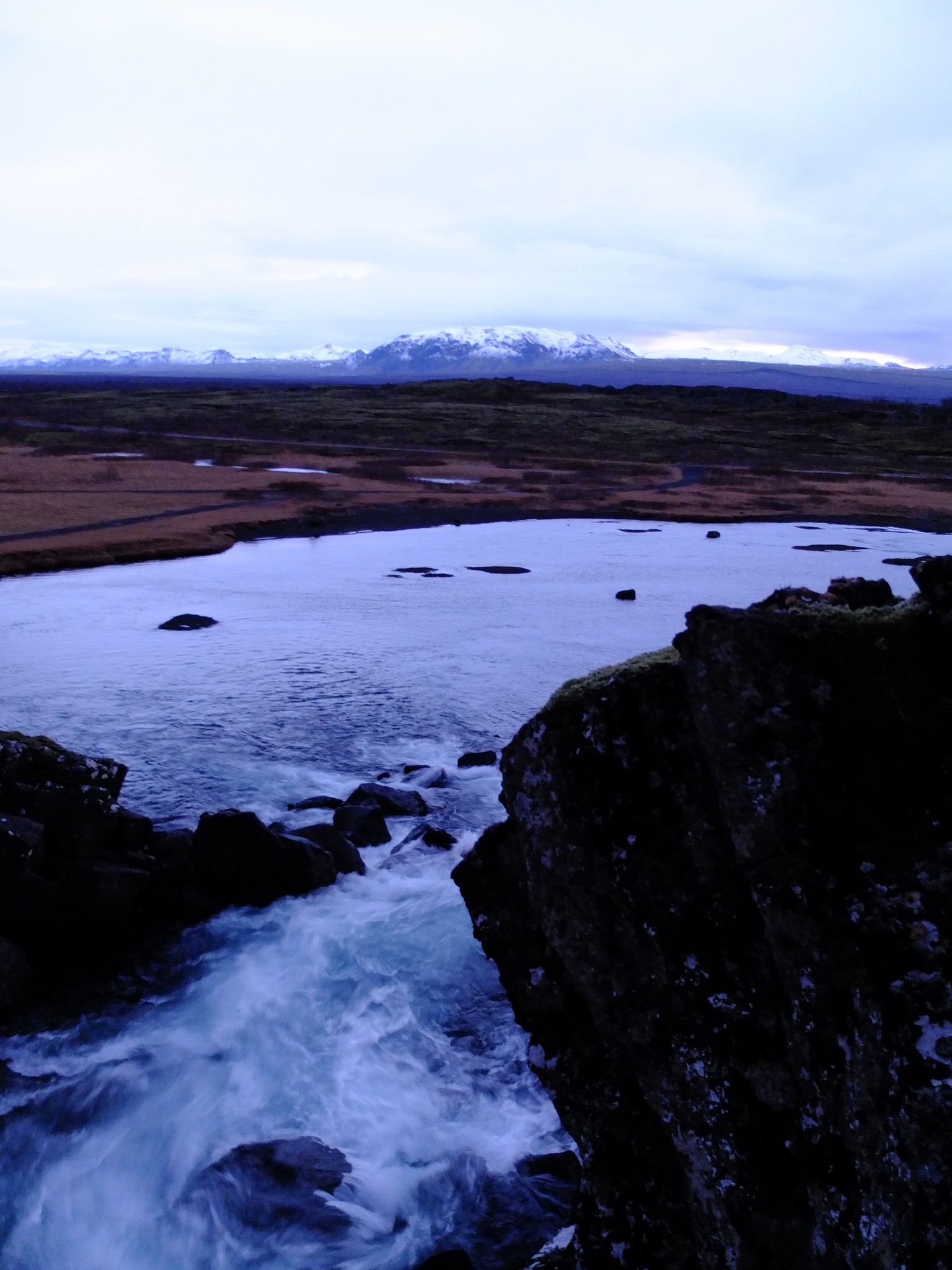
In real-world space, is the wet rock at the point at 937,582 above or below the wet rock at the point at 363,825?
above

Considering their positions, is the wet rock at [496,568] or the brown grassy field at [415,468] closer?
the wet rock at [496,568]

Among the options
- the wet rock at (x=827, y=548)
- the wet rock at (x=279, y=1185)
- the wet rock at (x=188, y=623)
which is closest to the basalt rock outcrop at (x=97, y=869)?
→ the wet rock at (x=279, y=1185)

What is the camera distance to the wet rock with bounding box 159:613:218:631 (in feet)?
80.3

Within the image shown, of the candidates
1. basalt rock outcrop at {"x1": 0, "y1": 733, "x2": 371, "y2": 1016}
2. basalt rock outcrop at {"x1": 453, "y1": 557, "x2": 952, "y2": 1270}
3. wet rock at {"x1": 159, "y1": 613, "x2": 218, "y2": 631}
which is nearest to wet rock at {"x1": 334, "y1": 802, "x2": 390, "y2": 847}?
basalt rock outcrop at {"x1": 0, "y1": 733, "x2": 371, "y2": 1016}

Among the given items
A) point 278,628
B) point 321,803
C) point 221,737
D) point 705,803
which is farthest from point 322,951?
point 278,628

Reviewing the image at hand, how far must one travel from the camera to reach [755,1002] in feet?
16.7

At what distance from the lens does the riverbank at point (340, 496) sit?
37.2 meters

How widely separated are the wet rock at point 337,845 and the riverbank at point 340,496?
21.6m

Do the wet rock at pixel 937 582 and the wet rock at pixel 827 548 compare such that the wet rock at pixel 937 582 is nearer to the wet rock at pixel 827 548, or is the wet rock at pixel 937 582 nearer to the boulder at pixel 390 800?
the boulder at pixel 390 800

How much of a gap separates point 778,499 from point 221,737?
1656 inches

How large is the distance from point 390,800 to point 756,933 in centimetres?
1031

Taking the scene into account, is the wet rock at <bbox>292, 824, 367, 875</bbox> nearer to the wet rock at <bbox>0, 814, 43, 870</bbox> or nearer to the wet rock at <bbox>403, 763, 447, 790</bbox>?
the wet rock at <bbox>403, 763, 447, 790</bbox>

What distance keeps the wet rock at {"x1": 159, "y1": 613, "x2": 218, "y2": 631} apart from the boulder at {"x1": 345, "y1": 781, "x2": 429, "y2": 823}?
11.0 meters

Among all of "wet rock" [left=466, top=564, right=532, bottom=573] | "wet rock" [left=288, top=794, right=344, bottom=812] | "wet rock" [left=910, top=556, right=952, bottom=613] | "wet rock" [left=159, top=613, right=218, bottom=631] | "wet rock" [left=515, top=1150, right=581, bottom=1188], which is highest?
"wet rock" [left=910, top=556, right=952, bottom=613]
